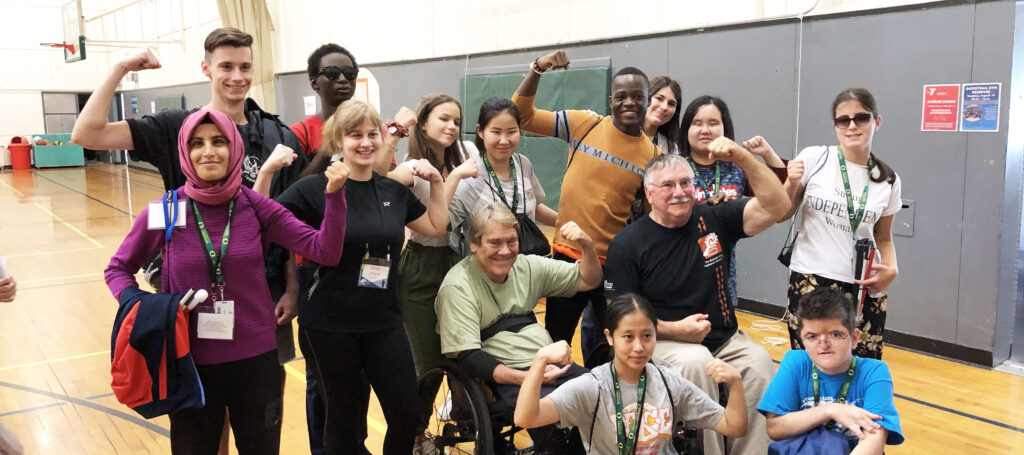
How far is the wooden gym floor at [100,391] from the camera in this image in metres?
3.43

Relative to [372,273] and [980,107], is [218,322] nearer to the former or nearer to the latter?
[372,273]

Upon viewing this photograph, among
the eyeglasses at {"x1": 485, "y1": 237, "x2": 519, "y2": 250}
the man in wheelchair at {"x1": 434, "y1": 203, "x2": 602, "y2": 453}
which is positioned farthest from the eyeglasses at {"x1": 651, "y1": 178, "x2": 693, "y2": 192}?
the eyeglasses at {"x1": 485, "y1": 237, "x2": 519, "y2": 250}

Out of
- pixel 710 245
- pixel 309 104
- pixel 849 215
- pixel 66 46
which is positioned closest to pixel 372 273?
pixel 710 245

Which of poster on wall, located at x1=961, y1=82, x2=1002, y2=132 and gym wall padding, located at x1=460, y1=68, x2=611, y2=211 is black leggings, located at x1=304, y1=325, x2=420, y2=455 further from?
gym wall padding, located at x1=460, y1=68, x2=611, y2=211

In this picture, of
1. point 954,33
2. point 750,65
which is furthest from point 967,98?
point 750,65

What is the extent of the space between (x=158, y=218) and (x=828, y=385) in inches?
76.3

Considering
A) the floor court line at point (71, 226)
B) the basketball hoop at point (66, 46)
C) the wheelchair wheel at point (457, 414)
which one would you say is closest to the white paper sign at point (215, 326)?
the wheelchair wheel at point (457, 414)

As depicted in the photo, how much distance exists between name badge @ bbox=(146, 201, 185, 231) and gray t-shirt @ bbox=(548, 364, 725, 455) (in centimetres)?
114

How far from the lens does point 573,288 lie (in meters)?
2.84

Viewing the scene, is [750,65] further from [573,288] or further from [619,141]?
[573,288]

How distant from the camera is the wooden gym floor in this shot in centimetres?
343

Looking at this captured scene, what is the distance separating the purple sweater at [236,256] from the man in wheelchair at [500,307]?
0.58m

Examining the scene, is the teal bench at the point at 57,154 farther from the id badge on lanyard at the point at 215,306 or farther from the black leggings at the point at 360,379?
the id badge on lanyard at the point at 215,306

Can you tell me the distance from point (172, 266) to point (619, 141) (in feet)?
5.70
